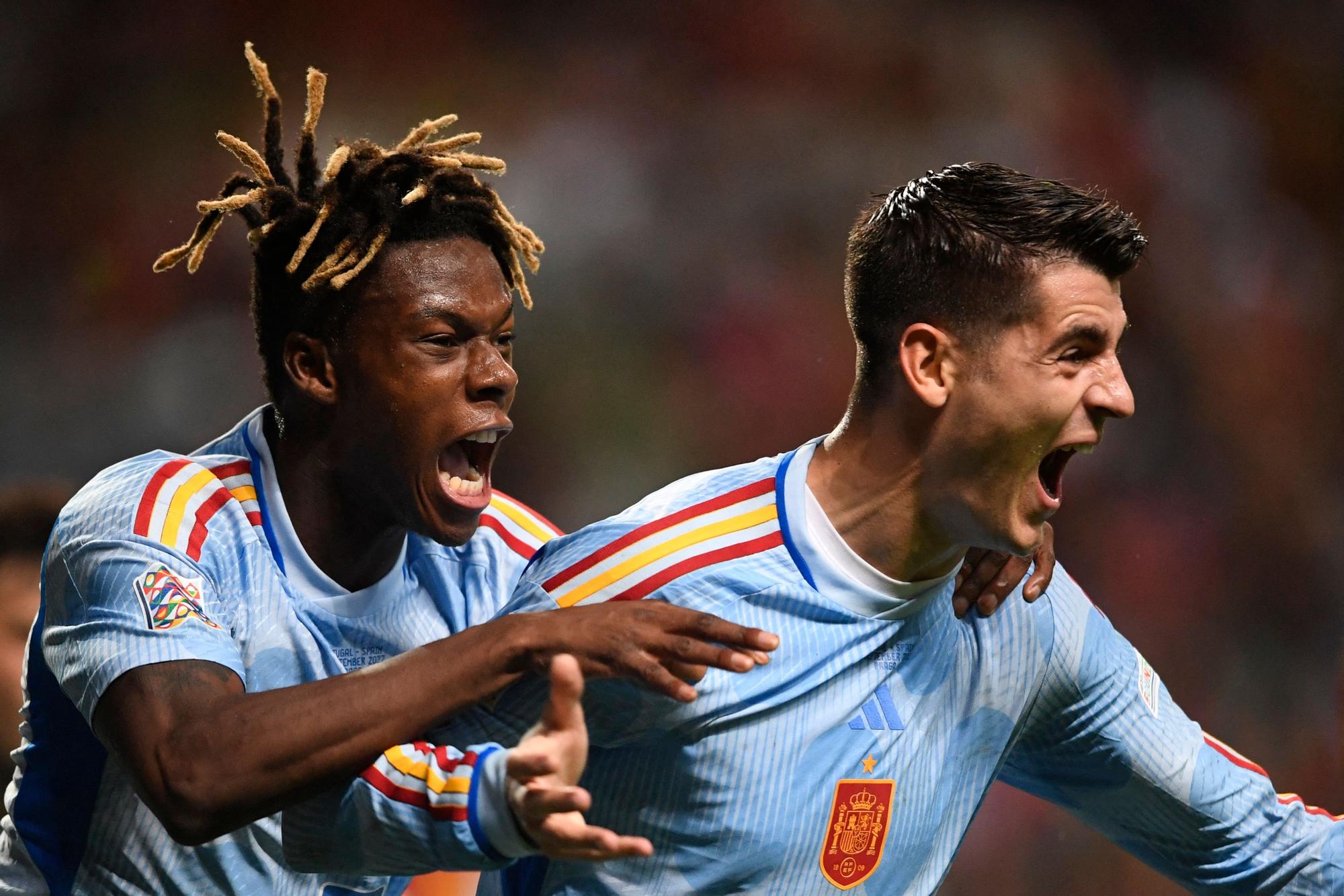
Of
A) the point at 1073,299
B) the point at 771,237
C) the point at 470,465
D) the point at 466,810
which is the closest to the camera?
the point at 466,810

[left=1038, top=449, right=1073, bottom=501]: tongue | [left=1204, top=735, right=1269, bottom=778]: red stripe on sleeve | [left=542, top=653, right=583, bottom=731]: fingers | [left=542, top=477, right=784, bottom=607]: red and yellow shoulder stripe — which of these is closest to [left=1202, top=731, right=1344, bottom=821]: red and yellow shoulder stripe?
[left=1204, top=735, right=1269, bottom=778]: red stripe on sleeve

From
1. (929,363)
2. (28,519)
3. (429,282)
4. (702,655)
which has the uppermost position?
(929,363)

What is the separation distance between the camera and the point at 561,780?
1743 millimetres

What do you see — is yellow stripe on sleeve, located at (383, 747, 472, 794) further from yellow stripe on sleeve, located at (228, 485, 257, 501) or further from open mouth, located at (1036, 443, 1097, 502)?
open mouth, located at (1036, 443, 1097, 502)

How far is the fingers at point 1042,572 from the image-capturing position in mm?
2369

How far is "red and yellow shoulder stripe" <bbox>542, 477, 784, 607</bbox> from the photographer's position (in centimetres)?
212

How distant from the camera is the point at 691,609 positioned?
199 centimetres

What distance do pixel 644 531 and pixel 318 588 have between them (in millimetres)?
779

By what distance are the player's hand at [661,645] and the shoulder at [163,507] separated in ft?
2.62

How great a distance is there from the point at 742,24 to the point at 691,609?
4336mm

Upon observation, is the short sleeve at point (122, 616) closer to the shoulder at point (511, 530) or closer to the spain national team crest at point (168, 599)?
the spain national team crest at point (168, 599)

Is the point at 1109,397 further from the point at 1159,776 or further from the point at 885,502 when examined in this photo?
the point at 1159,776

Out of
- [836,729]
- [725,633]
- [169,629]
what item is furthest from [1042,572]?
[169,629]

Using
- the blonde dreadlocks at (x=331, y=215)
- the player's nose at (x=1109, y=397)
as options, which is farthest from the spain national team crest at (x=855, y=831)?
the blonde dreadlocks at (x=331, y=215)
